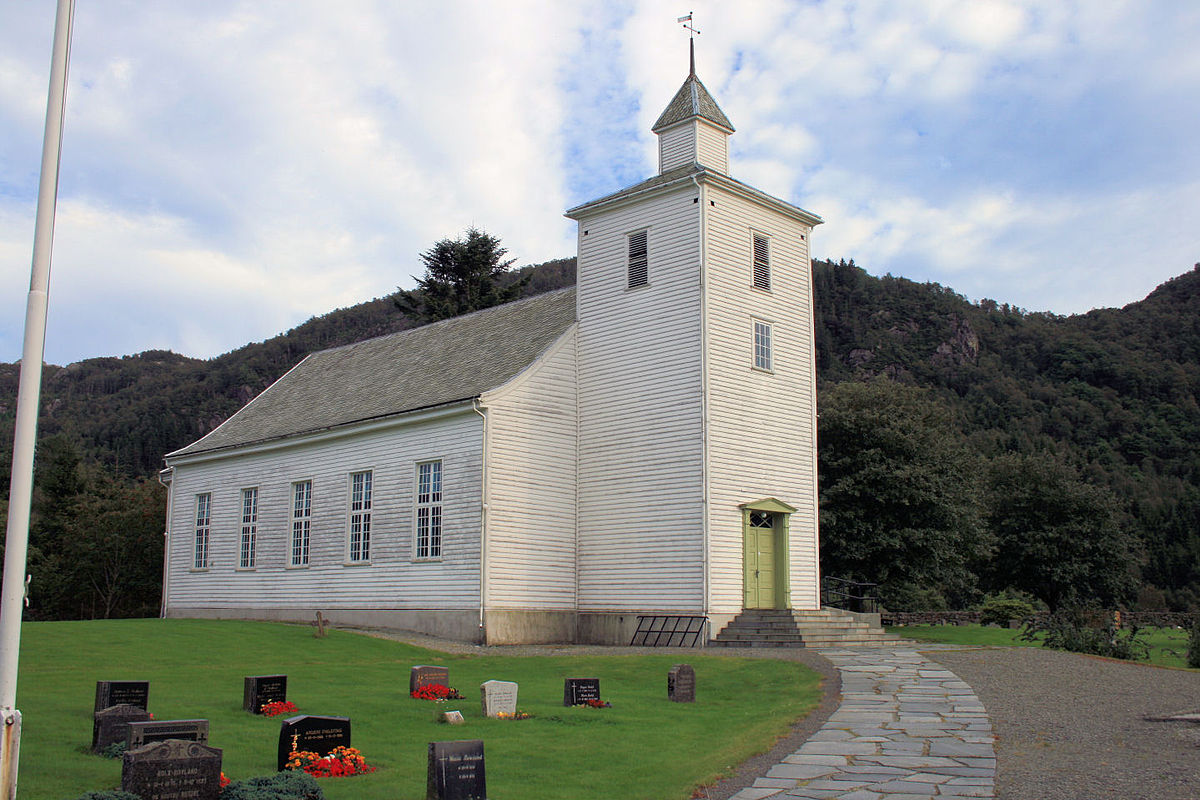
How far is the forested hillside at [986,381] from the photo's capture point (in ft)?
270

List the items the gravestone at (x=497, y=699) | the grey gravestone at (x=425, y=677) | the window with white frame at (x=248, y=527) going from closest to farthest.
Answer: the gravestone at (x=497, y=699) → the grey gravestone at (x=425, y=677) → the window with white frame at (x=248, y=527)

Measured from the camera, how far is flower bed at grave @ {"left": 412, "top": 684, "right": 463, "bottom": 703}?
14336mm

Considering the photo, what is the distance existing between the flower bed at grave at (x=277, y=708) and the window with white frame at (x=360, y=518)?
1493cm

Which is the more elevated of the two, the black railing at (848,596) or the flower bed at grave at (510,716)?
the black railing at (848,596)

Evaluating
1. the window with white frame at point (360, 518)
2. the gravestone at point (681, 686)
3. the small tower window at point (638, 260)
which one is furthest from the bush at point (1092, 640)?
the window with white frame at point (360, 518)

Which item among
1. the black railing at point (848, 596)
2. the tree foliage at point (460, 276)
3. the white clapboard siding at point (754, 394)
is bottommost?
the black railing at point (848, 596)

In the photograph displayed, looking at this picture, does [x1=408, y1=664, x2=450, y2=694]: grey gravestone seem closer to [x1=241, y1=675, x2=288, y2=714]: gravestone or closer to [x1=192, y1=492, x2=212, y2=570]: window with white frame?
[x1=241, y1=675, x2=288, y2=714]: gravestone

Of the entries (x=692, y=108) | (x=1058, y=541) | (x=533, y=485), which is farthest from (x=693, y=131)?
(x=1058, y=541)

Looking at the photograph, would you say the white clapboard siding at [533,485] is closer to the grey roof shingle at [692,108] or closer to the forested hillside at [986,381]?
the grey roof shingle at [692,108]

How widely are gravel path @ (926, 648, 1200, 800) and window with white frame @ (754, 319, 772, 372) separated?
931 centimetres

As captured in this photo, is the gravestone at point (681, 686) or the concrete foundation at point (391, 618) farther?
the concrete foundation at point (391, 618)

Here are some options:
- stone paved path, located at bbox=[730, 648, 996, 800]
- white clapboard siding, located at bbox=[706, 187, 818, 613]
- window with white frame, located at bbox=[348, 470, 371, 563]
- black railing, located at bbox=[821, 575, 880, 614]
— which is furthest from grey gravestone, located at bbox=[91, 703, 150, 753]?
black railing, located at bbox=[821, 575, 880, 614]

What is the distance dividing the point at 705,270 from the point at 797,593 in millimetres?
8519

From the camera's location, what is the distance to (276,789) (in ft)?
25.7
